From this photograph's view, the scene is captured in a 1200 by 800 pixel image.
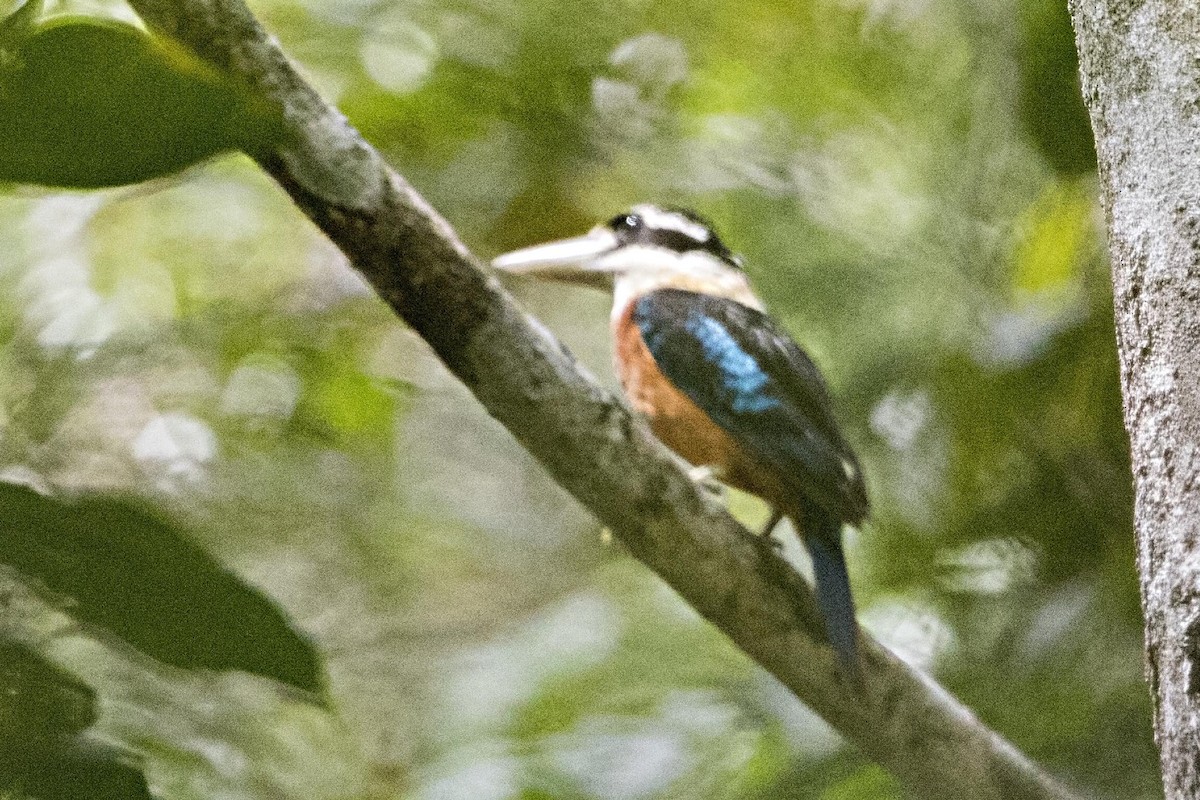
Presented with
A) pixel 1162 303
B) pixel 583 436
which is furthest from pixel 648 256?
pixel 1162 303

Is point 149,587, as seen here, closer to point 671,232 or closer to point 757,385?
point 757,385

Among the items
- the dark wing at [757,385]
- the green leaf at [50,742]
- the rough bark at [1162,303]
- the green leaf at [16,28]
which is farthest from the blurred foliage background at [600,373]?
the green leaf at [16,28]

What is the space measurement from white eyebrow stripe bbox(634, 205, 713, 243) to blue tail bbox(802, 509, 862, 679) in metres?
0.88

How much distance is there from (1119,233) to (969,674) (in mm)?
1133

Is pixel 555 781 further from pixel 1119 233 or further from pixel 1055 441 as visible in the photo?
pixel 1119 233

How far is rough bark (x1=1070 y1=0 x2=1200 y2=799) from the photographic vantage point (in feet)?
3.04

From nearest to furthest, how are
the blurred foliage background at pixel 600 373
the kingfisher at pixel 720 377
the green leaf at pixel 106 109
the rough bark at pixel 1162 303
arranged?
the green leaf at pixel 106 109 → the rough bark at pixel 1162 303 → the blurred foliage background at pixel 600 373 → the kingfisher at pixel 720 377

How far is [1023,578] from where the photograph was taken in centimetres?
196

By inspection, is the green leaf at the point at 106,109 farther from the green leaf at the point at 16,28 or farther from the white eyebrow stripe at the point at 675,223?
the white eyebrow stripe at the point at 675,223

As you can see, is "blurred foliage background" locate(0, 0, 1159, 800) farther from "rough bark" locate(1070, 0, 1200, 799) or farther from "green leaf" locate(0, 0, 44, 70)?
"green leaf" locate(0, 0, 44, 70)

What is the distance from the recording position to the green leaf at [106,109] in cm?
55

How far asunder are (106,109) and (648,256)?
2.36 metres

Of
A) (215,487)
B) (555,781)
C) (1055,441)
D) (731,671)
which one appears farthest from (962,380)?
(215,487)

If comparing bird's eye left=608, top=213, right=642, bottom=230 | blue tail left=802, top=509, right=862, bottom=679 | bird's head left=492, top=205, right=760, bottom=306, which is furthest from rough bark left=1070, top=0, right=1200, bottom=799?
bird's eye left=608, top=213, right=642, bottom=230
